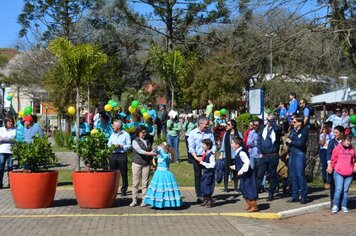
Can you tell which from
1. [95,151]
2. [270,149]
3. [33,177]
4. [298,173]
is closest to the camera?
[33,177]

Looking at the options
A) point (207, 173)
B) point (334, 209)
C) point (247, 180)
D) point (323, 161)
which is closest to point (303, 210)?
point (334, 209)

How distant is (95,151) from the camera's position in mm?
11492

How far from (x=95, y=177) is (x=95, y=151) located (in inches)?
23.0

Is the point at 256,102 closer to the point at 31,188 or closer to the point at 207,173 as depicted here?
the point at 207,173

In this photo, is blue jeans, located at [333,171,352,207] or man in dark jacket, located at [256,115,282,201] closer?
blue jeans, located at [333,171,352,207]

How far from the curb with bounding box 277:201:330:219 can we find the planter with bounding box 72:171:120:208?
3.26 m

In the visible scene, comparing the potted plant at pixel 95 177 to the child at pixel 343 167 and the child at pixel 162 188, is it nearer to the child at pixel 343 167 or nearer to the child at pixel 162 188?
the child at pixel 162 188

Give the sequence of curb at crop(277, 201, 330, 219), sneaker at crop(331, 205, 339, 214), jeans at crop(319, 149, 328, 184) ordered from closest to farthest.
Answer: curb at crop(277, 201, 330, 219) < sneaker at crop(331, 205, 339, 214) < jeans at crop(319, 149, 328, 184)

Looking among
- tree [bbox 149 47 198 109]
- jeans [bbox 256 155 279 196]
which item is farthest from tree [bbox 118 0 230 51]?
jeans [bbox 256 155 279 196]

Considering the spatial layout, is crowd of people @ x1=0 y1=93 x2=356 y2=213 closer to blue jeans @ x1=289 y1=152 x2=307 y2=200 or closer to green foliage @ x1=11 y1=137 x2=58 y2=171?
blue jeans @ x1=289 y1=152 x2=307 y2=200

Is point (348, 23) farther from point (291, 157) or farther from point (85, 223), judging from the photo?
point (85, 223)

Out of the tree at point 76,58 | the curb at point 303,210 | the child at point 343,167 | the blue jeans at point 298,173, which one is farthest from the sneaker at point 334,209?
the tree at point 76,58

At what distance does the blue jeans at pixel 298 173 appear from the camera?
1204 cm

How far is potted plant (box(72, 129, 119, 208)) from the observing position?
440 inches
